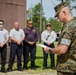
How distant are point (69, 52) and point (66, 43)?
18cm

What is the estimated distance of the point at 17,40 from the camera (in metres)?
11.3

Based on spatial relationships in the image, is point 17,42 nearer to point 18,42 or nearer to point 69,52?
point 18,42

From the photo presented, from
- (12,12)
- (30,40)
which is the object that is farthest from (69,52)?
(12,12)

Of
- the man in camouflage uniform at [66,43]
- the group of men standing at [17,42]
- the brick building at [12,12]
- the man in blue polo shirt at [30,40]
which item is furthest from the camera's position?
the brick building at [12,12]

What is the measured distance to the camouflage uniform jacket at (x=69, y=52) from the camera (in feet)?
15.0

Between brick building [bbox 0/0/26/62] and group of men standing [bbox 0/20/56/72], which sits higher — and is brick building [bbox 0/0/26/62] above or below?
above

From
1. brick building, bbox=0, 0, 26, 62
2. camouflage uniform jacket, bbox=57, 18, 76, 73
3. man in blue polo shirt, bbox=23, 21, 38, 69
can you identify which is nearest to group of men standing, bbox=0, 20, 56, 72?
man in blue polo shirt, bbox=23, 21, 38, 69

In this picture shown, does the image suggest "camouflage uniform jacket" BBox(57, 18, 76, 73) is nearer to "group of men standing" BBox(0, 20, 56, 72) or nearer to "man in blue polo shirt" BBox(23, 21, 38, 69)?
"group of men standing" BBox(0, 20, 56, 72)

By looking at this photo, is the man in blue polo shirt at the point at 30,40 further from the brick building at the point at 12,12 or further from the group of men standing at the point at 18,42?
the brick building at the point at 12,12

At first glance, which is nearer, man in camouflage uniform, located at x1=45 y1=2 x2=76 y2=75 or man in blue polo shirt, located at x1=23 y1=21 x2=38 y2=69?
man in camouflage uniform, located at x1=45 y1=2 x2=76 y2=75

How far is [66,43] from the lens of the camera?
15.0 ft

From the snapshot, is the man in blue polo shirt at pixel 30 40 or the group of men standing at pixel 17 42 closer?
the group of men standing at pixel 17 42

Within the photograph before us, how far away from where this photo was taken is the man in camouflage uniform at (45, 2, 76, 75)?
180 inches

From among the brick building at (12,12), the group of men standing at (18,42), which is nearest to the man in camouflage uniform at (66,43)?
the group of men standing at (18,42)
